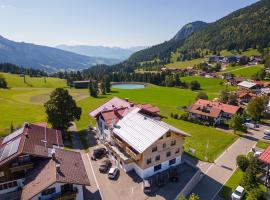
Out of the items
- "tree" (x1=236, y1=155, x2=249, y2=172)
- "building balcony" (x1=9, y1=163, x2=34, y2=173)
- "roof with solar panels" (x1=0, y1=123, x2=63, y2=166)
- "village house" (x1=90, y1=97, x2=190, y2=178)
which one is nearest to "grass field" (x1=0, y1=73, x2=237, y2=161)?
"tree" (x1=236, y1=155, x2=249, y2=172)

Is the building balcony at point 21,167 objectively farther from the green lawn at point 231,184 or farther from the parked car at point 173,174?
the green lawn at point 231,184

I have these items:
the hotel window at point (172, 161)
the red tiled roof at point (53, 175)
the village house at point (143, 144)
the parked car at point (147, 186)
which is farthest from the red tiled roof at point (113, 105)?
the red tiled roof at point (53, 175)

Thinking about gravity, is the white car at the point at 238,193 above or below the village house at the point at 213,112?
below

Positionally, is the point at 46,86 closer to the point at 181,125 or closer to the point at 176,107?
the point at 176,107

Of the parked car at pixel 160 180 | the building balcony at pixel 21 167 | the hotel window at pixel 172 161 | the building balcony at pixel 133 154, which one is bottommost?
the parked car at pixel 160 180

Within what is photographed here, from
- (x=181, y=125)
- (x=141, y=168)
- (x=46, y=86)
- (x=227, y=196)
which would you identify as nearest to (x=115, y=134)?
(x=141, y=168)

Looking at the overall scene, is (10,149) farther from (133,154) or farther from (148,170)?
(148,170)
